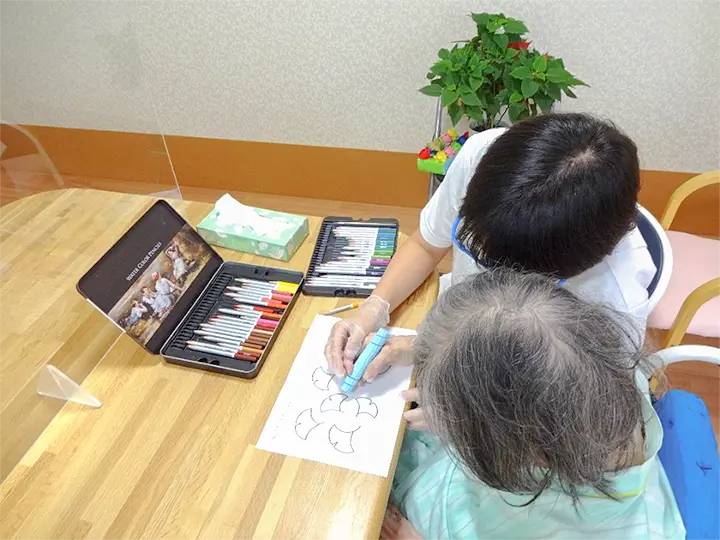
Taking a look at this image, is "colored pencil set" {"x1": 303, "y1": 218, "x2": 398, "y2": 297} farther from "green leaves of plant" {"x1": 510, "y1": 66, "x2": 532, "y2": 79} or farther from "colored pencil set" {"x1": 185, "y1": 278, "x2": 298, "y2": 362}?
"green leaves of plant" {"x1": 510, "y1": 66, "x2": 532, "y2": 79}

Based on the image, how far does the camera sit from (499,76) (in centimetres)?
148

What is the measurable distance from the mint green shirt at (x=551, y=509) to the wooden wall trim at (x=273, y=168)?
1.41 metres

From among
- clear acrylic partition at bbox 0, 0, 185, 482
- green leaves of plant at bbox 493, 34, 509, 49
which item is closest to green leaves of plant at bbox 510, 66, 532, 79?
green leaves of plant at bbox 493, 34, 509, 49

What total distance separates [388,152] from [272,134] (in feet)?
1.67

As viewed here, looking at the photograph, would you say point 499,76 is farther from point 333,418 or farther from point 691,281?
point 333,418

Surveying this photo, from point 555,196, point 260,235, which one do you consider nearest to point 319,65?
point 260,235

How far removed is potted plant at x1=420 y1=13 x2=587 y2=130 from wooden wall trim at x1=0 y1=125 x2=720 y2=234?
64 cm

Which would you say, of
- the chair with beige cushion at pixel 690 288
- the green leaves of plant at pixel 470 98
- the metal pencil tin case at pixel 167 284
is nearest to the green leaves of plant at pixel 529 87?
the green leaves of plant at pixel 470 98

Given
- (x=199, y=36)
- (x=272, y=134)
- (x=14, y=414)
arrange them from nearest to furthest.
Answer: (x=14, y=414), (x=199, y=36), (x=272, y=134)

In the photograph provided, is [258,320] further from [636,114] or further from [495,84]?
[636,114]

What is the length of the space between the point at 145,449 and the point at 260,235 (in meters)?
0.46

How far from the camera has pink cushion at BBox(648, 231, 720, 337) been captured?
1.15m

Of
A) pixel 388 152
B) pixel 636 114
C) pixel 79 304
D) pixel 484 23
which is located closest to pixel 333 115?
pixel 388 152

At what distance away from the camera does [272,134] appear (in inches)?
87.7
